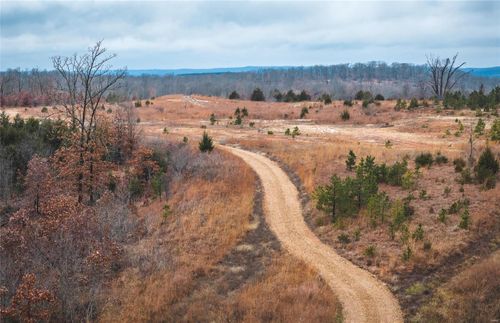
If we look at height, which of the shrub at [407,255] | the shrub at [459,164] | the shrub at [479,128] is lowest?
the shrub at [407,255]

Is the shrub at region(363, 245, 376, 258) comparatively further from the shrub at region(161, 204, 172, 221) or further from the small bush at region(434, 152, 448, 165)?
the small bush at region(434, 152, 448, 165)

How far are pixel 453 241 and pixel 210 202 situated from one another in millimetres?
11701

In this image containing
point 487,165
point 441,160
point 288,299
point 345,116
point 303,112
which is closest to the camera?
point 288,299

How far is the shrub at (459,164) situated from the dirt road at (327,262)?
8.10m

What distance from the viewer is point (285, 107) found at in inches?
2309

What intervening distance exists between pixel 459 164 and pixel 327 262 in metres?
11.0

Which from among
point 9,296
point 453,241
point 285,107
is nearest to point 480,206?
point 453,241

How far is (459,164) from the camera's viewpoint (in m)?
23.0

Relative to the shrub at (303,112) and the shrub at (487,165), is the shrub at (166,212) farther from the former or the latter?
the shrub at (303,112)

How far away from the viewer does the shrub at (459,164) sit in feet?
73.9

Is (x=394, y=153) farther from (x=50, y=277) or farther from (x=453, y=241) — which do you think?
(x=50, y=277)

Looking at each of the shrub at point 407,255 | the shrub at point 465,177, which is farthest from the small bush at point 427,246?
the shrub at point 465,177

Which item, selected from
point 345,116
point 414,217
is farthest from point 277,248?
point 345,116

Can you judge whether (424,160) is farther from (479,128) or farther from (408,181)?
(479,128)
